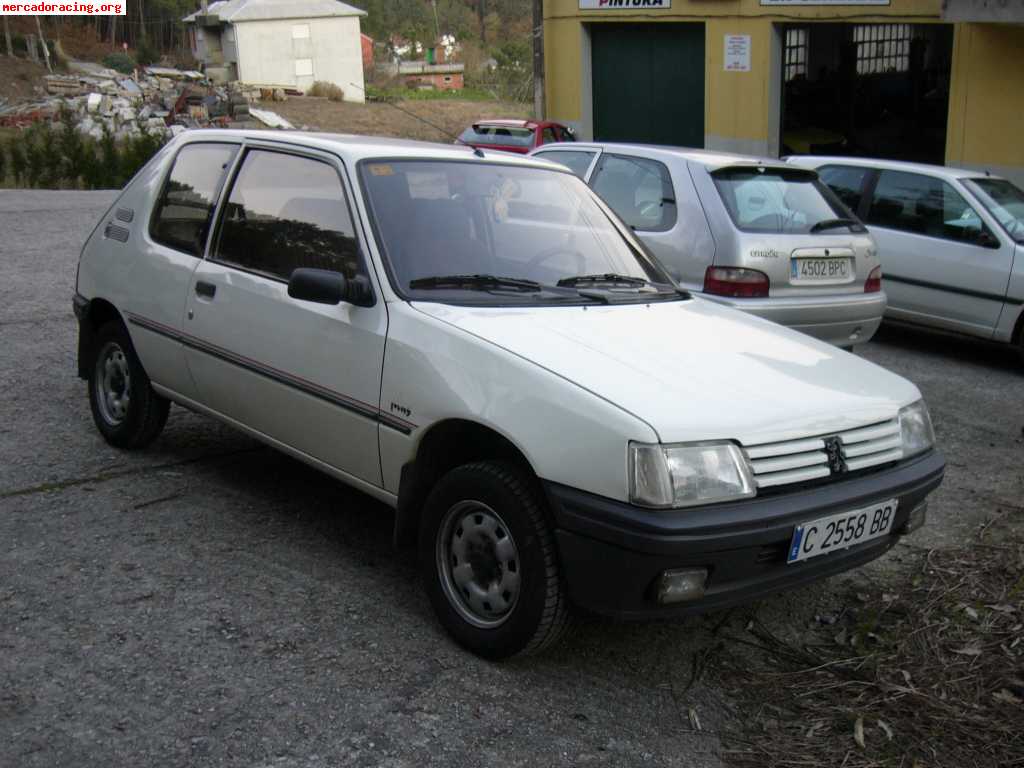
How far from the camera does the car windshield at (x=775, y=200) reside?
25.7 ft

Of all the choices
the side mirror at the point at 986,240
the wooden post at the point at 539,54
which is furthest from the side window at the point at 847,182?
the wooden post at the point at 539,54

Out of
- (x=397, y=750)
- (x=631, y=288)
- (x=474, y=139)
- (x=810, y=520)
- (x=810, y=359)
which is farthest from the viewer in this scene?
(x=474, y=139)

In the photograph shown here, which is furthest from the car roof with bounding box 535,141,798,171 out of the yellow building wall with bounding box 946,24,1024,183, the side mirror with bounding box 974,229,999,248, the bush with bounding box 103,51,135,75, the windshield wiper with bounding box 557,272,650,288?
the bush with bounding box 103,51,135,75

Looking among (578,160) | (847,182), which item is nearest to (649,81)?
(847,182)

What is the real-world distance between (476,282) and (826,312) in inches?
159

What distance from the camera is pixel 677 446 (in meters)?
3.50

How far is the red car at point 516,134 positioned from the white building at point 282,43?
39.5 m

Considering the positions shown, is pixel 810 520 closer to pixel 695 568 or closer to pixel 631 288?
pixel 695 568

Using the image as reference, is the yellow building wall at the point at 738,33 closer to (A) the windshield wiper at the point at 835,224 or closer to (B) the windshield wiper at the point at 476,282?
(A) the windshield wiper at the point at 835,224

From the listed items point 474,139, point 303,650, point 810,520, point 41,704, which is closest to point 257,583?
point 303,650

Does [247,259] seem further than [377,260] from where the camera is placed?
Yes

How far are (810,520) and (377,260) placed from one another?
183 cm

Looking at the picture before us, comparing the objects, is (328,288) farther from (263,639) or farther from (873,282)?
(873,282)

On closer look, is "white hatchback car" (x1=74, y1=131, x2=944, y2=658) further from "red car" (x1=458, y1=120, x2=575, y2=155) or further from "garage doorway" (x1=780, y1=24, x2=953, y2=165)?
"red car" (x1=458, y1=120, x2=575, y2=155)
